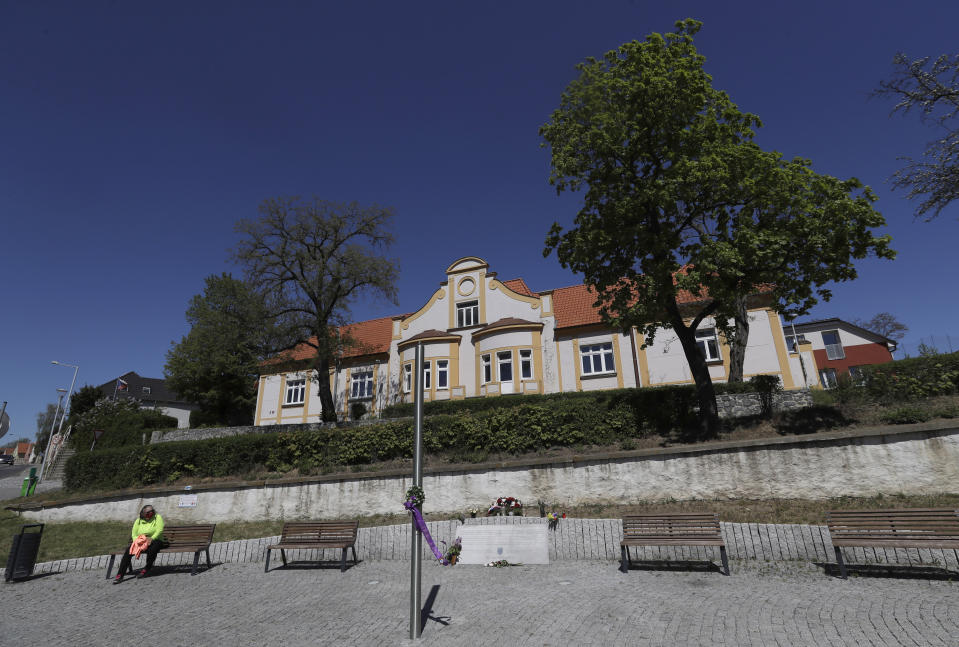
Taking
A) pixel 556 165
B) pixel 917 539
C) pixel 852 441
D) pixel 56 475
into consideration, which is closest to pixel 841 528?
pixel 917 539

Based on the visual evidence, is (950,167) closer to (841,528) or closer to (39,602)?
(841,528)

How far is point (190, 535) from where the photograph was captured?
33.9ft

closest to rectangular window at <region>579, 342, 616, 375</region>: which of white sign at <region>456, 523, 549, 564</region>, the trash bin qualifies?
white sign at <region>456, 523, 549, 564</region>

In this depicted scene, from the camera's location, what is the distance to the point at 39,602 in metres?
8.21

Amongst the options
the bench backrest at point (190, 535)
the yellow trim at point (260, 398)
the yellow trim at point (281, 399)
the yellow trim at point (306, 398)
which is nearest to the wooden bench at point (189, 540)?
the bench backrest at point (190, 535)

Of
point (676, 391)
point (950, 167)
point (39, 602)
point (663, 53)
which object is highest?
point (663, 53)

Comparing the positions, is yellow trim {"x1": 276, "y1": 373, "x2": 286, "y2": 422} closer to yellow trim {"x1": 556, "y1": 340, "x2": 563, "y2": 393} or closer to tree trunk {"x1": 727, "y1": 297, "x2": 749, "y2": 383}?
yellow trim {"x1": 556, "y1": 340, "x2": 563, "y2": 393}

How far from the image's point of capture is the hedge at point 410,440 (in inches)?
554

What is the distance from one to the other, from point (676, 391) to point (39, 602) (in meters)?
15.4

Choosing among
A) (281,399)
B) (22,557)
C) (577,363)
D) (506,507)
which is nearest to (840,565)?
(506,507)

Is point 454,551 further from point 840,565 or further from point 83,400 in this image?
point 83,400

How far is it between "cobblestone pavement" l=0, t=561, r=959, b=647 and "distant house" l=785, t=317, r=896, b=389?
4415 centimetres

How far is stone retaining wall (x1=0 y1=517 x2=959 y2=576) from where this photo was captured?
24.9 feet

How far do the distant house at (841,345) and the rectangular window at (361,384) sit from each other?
124 feet
